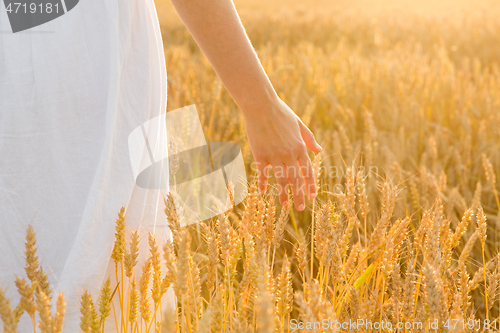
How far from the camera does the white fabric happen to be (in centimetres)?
70

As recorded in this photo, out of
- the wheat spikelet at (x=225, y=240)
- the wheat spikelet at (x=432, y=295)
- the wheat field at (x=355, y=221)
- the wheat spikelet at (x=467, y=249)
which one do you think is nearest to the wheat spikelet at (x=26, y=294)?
the wheat field at (x=355, y=221)

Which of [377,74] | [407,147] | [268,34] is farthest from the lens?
[268,34]

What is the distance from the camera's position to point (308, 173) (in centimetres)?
83

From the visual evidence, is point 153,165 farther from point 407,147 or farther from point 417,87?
point 417,87

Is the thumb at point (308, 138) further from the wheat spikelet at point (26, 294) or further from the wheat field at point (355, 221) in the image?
the wheat spikelet at point (26, 294)

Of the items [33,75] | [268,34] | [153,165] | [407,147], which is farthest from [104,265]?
[268,34]

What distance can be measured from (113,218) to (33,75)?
27cm

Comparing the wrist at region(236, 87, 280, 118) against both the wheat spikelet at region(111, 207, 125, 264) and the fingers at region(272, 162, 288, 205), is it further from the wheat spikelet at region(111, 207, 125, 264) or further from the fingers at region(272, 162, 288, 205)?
the wheat spikelet at region(111, 207, 125, 264)

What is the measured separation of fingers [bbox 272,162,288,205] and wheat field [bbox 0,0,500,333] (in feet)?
0.10

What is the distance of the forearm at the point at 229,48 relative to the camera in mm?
715

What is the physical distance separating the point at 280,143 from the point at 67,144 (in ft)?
1.21

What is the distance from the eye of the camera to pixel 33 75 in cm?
71

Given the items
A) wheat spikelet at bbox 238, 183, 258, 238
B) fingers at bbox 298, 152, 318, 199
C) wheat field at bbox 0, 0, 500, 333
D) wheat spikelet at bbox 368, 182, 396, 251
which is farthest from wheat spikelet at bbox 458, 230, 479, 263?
wheat spikelet at bbox 238, 183, 258, 238

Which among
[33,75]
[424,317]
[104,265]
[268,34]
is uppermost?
[268,34]
